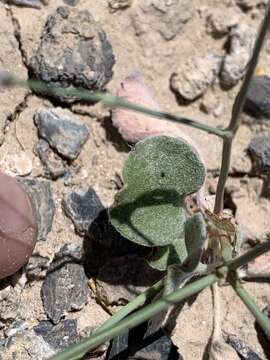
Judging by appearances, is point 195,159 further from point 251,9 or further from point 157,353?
point 251,9

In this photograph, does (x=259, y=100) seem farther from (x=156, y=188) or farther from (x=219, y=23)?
(x=156, y=188)

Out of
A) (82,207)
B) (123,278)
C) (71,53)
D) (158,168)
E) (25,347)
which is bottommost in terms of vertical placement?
(25,347)

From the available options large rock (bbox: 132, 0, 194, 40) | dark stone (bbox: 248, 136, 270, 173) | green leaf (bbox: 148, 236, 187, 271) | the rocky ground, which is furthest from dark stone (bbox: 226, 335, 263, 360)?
large rock (bbox: 132, 0, 194, 40)

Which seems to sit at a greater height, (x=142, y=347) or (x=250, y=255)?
(x=250, y=255)

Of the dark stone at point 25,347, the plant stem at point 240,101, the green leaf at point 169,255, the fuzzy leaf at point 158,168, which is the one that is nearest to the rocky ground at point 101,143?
the dark stone at point 25,347

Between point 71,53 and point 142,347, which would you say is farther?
point 71,53

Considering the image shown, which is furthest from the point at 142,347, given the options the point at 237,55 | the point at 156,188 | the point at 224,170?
the point at 237,55

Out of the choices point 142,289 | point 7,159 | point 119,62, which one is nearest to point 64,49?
point 119,62
